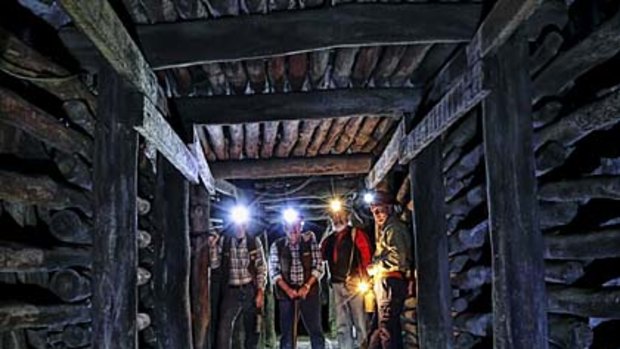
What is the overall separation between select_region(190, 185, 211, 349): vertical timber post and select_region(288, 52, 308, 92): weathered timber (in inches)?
99.1

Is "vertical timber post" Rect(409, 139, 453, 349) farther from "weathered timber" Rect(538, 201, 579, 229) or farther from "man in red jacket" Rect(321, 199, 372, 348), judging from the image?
"man in red jacket" Rect(321, 199, 372, 348)

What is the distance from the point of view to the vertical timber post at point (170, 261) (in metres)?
5.98

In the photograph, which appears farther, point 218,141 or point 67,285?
point 218,141

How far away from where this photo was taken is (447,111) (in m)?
4.74

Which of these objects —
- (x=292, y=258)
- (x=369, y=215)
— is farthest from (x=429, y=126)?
(x=369, y=215)

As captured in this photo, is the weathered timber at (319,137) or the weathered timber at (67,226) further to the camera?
the weathered timber at (319,137)

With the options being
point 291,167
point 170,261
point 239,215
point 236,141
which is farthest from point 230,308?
point 170,261

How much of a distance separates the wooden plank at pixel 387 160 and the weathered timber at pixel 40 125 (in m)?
3.04

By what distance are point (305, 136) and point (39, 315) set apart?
4370 millimetres

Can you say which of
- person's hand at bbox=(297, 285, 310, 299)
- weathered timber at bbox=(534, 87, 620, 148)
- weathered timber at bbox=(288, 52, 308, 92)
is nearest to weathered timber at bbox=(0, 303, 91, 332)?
weathered timber at bbox=(288, 52, 308, 92)

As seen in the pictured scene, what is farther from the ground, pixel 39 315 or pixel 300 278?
pixel 300 278

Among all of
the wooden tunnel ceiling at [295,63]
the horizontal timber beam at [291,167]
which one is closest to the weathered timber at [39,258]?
the wooden tunnel ceiling at [295,63]

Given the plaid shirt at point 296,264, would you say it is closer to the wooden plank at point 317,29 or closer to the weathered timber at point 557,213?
the weathered timber at point 557,213

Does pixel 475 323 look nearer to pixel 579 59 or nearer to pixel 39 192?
pixel 579 59
